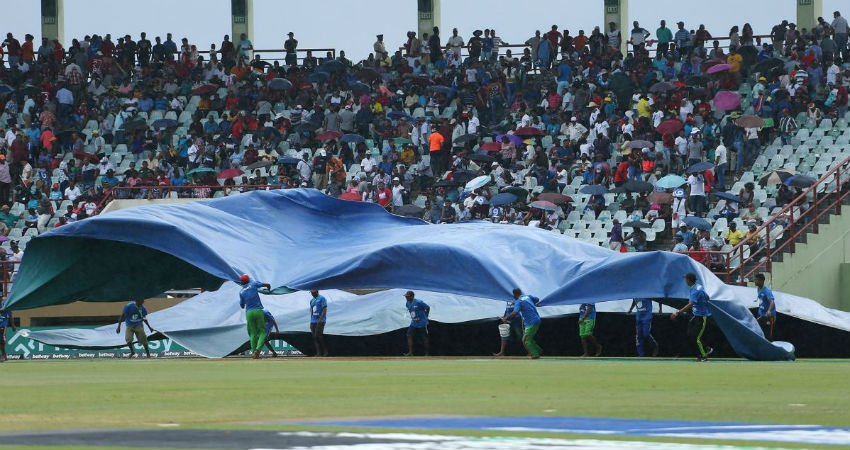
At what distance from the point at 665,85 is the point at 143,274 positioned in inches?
652

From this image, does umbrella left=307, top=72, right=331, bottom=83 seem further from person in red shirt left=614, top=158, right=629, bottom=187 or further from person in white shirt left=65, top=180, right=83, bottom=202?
person in red shirt left=614, top=158, right=629, bottom=187

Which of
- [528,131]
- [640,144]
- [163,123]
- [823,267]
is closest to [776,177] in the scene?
[823,267]

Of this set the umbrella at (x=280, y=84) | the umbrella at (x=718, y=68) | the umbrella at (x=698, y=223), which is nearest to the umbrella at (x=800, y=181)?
the umbrella at (x=698, y=223)

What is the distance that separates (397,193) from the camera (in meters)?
39.4

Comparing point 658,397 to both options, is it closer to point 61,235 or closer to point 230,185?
point 61,235

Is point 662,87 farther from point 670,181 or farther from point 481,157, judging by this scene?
point 670,181

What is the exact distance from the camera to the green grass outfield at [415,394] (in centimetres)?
1113

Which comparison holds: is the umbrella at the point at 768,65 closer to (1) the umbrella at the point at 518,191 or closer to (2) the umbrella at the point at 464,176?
(1) the umbrella at the point at 518,191

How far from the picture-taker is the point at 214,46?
4931 cm

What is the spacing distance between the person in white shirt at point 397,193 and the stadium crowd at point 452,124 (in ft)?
0.12

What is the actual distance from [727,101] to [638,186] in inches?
169

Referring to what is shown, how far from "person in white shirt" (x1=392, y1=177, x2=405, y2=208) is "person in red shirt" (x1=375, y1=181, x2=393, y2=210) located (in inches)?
5.1

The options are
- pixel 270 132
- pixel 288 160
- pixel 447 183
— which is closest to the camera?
pixel 447 183

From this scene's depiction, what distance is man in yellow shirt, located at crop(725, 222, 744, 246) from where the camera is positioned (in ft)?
110
